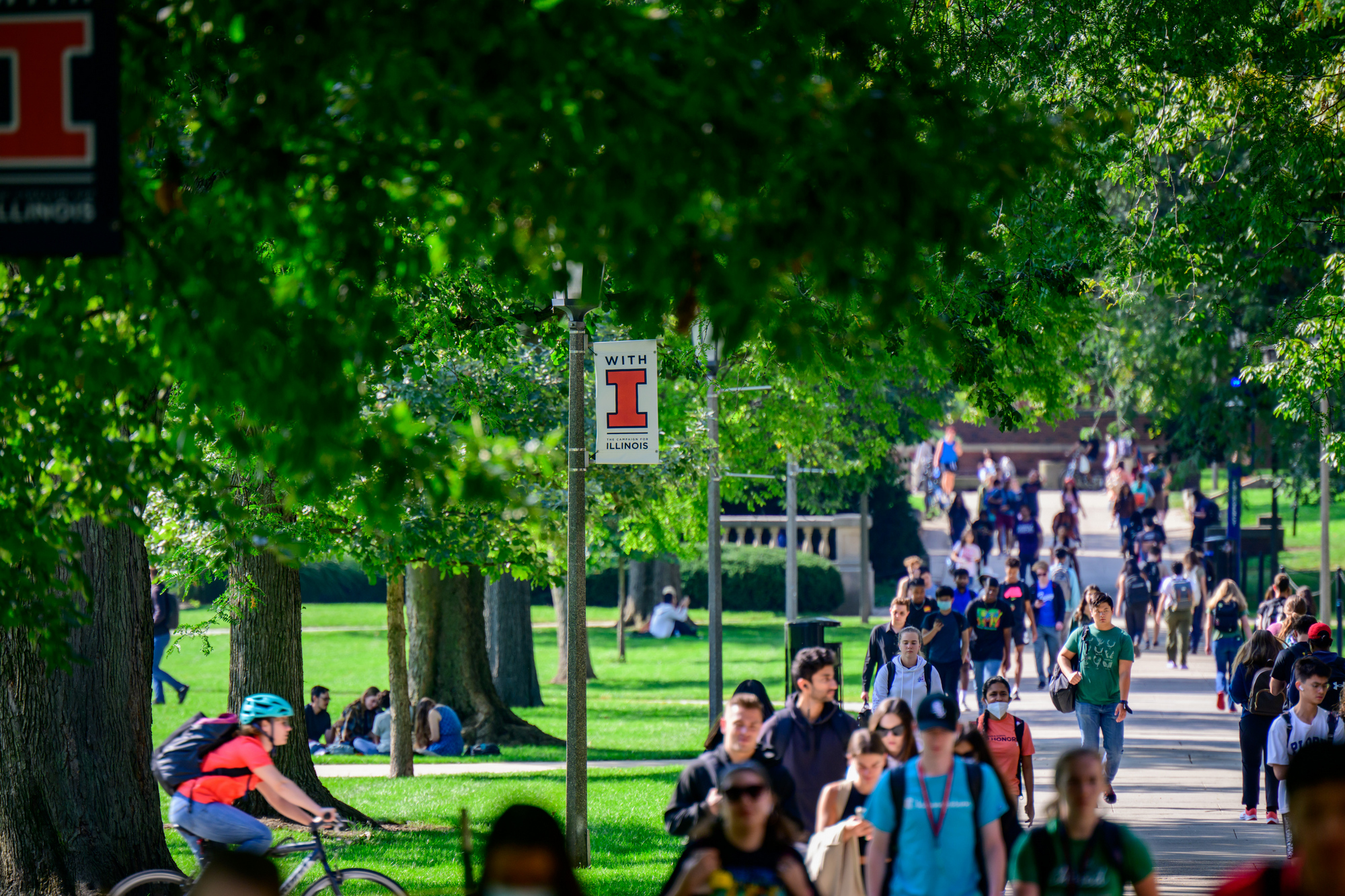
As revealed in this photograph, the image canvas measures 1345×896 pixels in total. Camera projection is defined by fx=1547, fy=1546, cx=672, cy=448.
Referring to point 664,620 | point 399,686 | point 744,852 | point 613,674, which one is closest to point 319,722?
point 399,686

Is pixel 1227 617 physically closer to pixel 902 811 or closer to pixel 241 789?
pixel 902 811

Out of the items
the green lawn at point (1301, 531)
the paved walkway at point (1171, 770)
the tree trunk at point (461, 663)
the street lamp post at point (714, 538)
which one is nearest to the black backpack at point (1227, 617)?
the paved walkway at point (1171, 770)

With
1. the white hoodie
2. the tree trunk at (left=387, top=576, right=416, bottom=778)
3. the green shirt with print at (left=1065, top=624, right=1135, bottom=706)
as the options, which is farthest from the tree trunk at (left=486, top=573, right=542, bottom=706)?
the green shirt with print at (left=1065, top=624, right=1135, bottom=706)

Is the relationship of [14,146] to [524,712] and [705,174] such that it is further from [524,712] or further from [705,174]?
[524,712]

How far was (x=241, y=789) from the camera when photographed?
7887 mm

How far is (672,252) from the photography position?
15.4 ft

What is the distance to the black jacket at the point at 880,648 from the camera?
12.7 m

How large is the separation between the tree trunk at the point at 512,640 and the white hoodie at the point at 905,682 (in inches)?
478

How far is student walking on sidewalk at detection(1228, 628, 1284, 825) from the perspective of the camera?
11.4 m

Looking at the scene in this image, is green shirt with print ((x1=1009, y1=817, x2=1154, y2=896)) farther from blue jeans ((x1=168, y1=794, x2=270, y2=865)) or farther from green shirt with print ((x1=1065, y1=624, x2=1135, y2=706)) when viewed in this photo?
green shirt with print ((x1=1065, y1=624, x2=1135, y2=706))

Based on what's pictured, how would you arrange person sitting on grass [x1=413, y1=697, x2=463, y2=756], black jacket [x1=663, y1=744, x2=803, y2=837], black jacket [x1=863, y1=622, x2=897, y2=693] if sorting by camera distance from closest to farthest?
black jacket [x1=663, y1=744, x2=803, y2=837], black jacket [x1=863, y1=622, x2=897, y2=693], person sitting on grass [x1=413, y1=697, x2=463, y2=756]

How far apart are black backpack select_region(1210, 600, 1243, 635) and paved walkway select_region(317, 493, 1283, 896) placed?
1165 mm

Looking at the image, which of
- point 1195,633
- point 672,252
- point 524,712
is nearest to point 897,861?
point 672,252

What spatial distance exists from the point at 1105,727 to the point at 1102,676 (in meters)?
0.47
